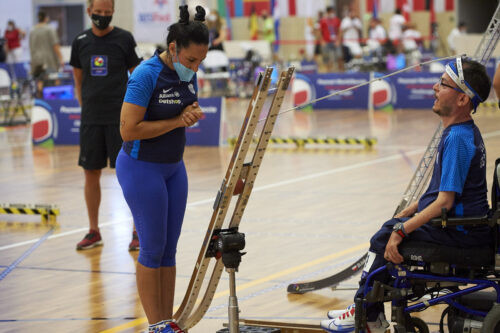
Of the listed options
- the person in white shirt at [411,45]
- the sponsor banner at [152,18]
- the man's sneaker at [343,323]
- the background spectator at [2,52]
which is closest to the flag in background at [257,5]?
the person in white shirt at [411,45]

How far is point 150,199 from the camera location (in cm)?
472

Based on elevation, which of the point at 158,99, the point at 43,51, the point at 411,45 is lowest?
the point at 411,45

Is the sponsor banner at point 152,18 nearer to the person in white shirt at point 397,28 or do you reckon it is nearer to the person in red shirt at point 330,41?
the person in red shirt at point 330,41

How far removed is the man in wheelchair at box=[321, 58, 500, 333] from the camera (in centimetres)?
443

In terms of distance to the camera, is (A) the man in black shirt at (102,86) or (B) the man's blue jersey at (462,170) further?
(A) the man in black shirt at (102,86)

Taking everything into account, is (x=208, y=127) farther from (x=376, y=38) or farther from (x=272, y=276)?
(x=376, y=38)

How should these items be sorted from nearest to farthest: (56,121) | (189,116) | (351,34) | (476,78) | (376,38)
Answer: (476,78) < (189,116) < (56,121) < (351,34) < (376,38)

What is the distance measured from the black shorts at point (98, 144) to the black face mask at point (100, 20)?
788 mm

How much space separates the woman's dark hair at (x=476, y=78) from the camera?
4534mm

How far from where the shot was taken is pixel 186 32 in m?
4.59

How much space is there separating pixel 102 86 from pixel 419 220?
3735mm

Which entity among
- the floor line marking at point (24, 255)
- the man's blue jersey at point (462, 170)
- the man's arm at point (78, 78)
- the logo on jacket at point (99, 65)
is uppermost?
the logo on jacket at point (99, 65)

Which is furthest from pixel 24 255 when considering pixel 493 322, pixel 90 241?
pixel 493 322

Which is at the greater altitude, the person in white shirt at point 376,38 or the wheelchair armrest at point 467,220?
the wheelchair armrest at point 467,220
